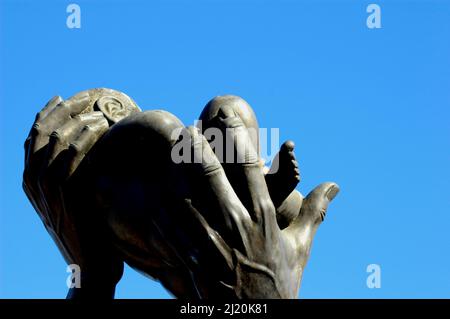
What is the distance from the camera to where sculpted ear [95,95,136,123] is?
6344 mm

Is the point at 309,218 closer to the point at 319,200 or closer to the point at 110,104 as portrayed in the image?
the point at 319,200

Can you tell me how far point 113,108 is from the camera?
6.42 meters

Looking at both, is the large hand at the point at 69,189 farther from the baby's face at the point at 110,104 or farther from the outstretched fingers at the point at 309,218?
the outstretched fingers at the point at 309,218

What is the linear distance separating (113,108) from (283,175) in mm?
1398

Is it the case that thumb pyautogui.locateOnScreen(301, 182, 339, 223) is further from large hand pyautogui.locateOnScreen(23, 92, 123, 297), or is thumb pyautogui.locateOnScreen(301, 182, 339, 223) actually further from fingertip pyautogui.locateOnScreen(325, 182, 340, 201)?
large hand pyautogui.locateOnScreen(23, 92, 123, 297)

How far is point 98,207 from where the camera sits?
237 inches

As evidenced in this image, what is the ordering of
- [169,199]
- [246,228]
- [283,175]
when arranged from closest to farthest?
[246,228], [169,199], [283,175]

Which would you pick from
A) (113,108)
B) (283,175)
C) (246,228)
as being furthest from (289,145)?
(113,108)
